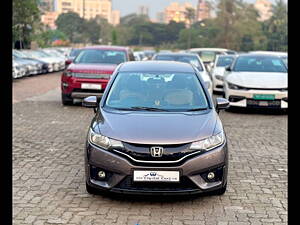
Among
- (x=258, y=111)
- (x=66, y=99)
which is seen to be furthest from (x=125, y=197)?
(x=258, y=111)

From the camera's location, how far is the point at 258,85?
467 inches

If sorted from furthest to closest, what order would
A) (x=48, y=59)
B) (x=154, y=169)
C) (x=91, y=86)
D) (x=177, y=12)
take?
(x=177, y=12) < (x=48, y=59) < (x=91, y=86) < (x=154, y=169)

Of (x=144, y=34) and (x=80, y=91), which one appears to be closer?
(x=80, y=91)

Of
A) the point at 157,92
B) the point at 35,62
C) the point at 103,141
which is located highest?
the point at 35,62

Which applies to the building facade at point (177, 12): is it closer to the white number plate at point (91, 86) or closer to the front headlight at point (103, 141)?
the white number plate at point (91, 86)

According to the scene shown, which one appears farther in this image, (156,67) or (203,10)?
(203,10)

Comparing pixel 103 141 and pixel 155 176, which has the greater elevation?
pixel 103 141

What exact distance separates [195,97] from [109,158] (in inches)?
66.7

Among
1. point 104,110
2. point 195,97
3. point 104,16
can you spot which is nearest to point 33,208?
point 104,110

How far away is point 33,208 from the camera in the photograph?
495cm

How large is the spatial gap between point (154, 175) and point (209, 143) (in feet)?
2.19

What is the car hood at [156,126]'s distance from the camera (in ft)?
16.0

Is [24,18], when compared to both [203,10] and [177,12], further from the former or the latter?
[177,12]
